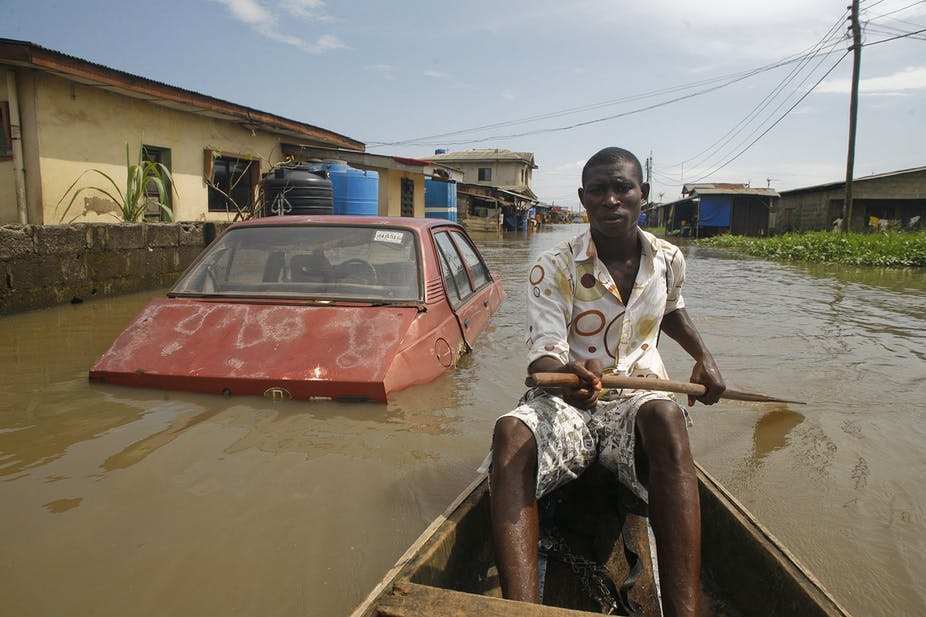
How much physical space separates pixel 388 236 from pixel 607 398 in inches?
99.3

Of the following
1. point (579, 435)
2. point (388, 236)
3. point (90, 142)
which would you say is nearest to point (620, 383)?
point (579, 435)

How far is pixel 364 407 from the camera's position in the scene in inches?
140

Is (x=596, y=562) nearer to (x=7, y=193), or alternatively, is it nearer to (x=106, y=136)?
(x=7, y=193)

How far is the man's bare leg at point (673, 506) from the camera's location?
1700 mm

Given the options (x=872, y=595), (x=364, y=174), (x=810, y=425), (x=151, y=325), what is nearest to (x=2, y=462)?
(x=151, y=325)

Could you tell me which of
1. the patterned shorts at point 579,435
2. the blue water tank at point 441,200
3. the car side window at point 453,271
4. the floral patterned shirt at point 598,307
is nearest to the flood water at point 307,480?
the car side window at point 453,271

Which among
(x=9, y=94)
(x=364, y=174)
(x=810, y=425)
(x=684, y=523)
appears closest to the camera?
(x=684, y=523)

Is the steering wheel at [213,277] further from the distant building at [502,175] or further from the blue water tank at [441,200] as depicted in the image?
the distant building at [502,175]

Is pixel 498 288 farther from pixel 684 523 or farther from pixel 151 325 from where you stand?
pixel 684 523

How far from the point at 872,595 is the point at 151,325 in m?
3.97

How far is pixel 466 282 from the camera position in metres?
5.53

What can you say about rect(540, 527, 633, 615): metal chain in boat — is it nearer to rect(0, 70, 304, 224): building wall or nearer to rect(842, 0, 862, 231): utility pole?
rect(0, 70, 304, 224): building wall

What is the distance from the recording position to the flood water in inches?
85.8

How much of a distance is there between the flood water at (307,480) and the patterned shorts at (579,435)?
2.59 ft
